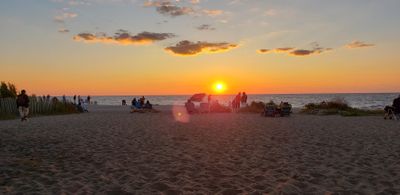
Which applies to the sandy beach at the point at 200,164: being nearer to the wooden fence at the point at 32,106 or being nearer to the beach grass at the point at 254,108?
the wooden fence at the point at 32,106

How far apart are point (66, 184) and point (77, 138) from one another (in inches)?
316

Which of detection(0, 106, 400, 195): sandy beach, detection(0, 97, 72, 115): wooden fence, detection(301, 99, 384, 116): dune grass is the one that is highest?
detection(0, 97, 72, 115): wooden fence

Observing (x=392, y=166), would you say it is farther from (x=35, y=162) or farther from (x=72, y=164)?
(x=35, y=162)

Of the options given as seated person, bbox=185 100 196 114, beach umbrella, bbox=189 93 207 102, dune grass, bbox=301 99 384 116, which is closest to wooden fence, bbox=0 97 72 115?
seated person, bbox=185 100 196 114

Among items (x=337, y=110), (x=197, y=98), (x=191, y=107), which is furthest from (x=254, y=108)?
(x=337, y=110)


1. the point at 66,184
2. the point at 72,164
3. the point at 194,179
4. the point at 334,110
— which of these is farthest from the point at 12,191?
the point at 334,110

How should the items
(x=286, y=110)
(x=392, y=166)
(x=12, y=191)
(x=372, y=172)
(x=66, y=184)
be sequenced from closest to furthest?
(x=12, y=191), (x=66, y=184), (x=372, y=172), (x=392, y=166), (x=286, y=110)

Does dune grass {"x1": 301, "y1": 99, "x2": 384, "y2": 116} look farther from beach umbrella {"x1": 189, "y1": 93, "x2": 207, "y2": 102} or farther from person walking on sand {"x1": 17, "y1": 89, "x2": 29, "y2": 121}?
person walking on sand {"x1": 17, "y1": 89, "x2": 29, "y2": 121}

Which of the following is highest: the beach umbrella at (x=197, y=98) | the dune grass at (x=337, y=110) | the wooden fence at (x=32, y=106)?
the beach umbrella at (x=197, y=98)

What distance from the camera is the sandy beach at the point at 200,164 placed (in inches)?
306

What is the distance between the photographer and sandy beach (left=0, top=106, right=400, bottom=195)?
306 inches

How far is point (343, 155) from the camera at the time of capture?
11508 mm

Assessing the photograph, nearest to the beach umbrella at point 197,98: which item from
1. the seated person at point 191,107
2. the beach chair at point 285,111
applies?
the seated person at point 191,107

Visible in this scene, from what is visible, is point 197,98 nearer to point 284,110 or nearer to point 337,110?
point 284,110
